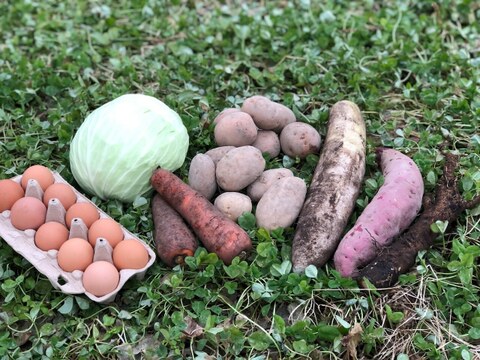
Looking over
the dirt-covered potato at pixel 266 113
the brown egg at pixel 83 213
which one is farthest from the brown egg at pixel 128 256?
the dirt-covered potato at pixel 266 113

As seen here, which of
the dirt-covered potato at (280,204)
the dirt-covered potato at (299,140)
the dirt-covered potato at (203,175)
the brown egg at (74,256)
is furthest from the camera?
the dirt-covered potato at (299,140)

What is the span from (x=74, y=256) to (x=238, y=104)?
129 cm

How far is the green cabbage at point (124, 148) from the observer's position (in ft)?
8.31

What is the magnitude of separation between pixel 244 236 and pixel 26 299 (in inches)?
33.7

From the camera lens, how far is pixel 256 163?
257cm

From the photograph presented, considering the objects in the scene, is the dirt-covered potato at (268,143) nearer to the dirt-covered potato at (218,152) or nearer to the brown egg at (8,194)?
the dirt-covered potato at (218,152)

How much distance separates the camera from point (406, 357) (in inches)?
81.3

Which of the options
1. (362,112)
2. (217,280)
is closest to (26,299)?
(217,280)

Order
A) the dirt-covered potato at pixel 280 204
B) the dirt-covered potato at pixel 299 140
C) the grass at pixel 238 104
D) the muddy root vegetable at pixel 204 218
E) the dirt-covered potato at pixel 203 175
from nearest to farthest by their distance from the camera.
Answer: the grass at pixel 238 104 < the muddy root vegetable at pixel 204 218 < the dirt-covered potato at pixel 280 204 < the dirt-covered potato at pixel 203 175 < the dirt-covered potato at pixel 299 140

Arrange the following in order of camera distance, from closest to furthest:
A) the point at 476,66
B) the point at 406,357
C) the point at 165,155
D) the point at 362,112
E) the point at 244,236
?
the point at 406,357 → the point at 244,236 → the point at 165,155 → the point at 362,112 → the point at 476,66

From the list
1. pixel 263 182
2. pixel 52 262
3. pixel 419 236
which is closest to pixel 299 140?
pixel 263 182

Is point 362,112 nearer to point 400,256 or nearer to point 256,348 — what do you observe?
point 400,256

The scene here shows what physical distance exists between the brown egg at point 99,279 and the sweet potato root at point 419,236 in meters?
0.92

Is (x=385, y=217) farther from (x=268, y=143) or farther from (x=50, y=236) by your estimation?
(x=50, y=236)
